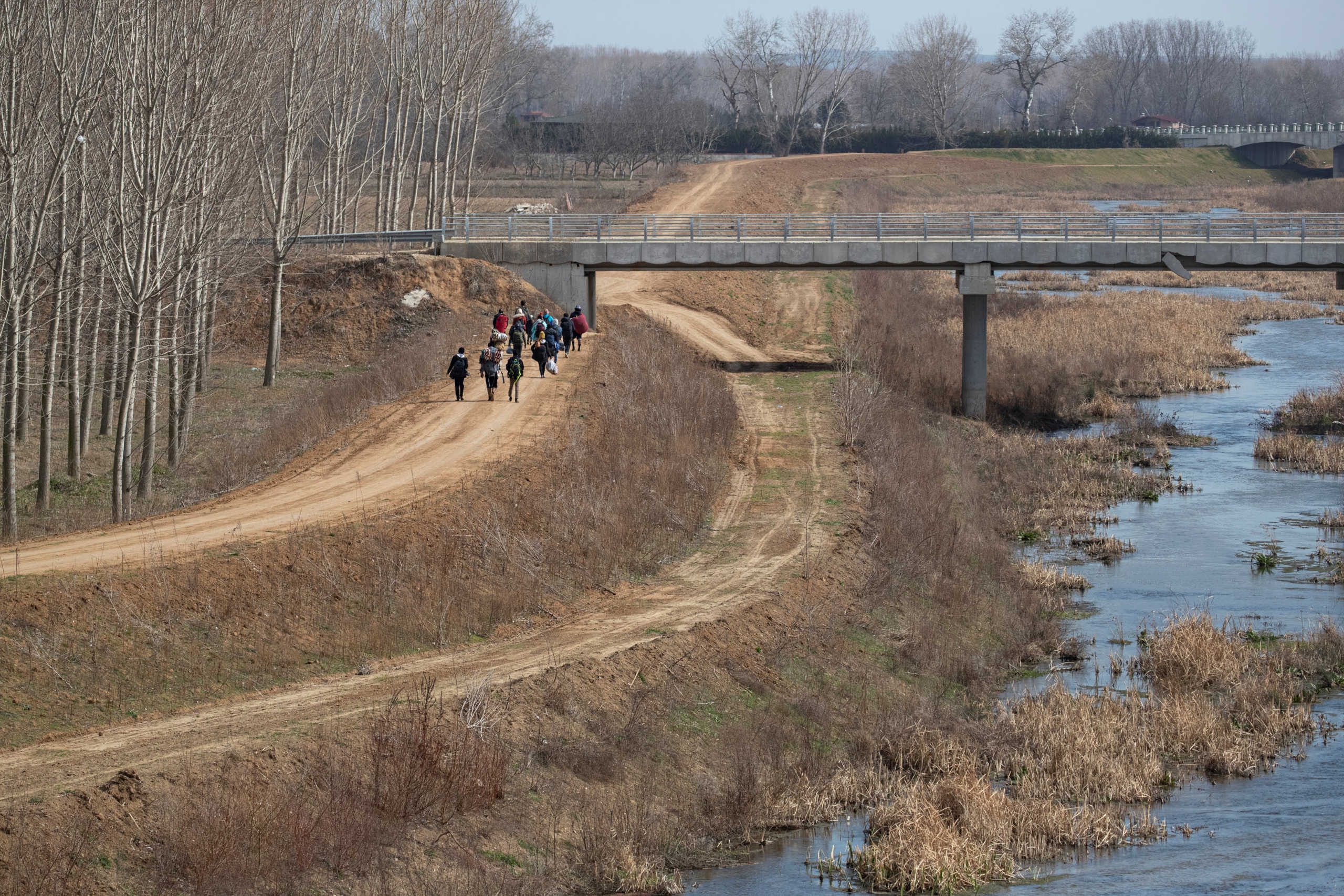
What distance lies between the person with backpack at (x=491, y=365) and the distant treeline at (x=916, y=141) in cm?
10748

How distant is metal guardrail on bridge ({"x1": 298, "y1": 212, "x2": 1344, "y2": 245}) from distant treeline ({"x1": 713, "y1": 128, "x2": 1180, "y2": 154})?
86.0 m

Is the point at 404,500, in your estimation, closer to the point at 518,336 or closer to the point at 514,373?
the point at 514,373

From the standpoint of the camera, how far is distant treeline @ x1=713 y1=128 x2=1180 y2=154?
449 feet

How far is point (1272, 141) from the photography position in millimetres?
147625

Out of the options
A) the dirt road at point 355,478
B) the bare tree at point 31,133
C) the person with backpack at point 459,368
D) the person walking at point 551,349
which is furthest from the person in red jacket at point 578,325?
the bare tree at point 31,133

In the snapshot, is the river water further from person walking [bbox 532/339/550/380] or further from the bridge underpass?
person walking [bbox 532/339/550/380]

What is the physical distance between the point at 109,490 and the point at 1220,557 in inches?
982

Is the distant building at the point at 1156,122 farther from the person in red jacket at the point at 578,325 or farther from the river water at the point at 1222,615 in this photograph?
the person in red jacket at the point at 578,325

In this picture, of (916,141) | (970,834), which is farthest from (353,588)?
(916,141)

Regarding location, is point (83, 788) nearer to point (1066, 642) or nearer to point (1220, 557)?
point (1066, 642)

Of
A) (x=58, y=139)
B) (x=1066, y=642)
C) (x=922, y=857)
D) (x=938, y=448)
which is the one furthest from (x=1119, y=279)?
(x=922, y=857)

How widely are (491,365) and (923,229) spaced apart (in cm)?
2065

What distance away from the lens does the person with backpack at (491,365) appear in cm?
3212

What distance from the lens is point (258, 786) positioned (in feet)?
48.5
